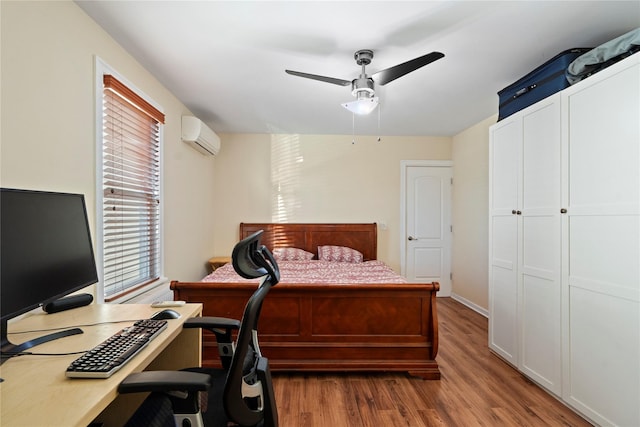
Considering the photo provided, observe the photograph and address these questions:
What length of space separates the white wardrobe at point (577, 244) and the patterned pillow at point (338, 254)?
6.52 ft

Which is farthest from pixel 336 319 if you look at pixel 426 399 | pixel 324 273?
pixel 324 273

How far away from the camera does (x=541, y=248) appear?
2.30 m

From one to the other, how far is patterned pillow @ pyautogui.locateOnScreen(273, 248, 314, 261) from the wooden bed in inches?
72.4

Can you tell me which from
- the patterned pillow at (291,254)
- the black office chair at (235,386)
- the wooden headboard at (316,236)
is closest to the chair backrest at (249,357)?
the black office chair at (235,386)

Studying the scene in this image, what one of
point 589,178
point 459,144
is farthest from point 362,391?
point 459,144

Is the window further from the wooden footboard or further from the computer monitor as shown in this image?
the computer monitor

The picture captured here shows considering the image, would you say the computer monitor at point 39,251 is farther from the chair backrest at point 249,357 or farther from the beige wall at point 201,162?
the chair backrest at point 249,357

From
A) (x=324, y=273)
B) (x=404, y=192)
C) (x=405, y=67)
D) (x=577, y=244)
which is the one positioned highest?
(x=405, y=67)

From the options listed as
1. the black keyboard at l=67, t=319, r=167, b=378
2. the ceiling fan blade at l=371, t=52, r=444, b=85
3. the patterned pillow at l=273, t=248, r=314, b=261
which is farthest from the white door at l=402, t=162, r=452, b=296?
the black keyboard at l=67, t=319, r=167, b=378

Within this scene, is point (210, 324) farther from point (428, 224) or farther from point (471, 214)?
point (428, 224)

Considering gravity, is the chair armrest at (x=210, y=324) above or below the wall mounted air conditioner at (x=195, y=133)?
below

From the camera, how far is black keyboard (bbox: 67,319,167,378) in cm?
89

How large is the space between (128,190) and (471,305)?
418 cm

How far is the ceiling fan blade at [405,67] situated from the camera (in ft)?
6.39
